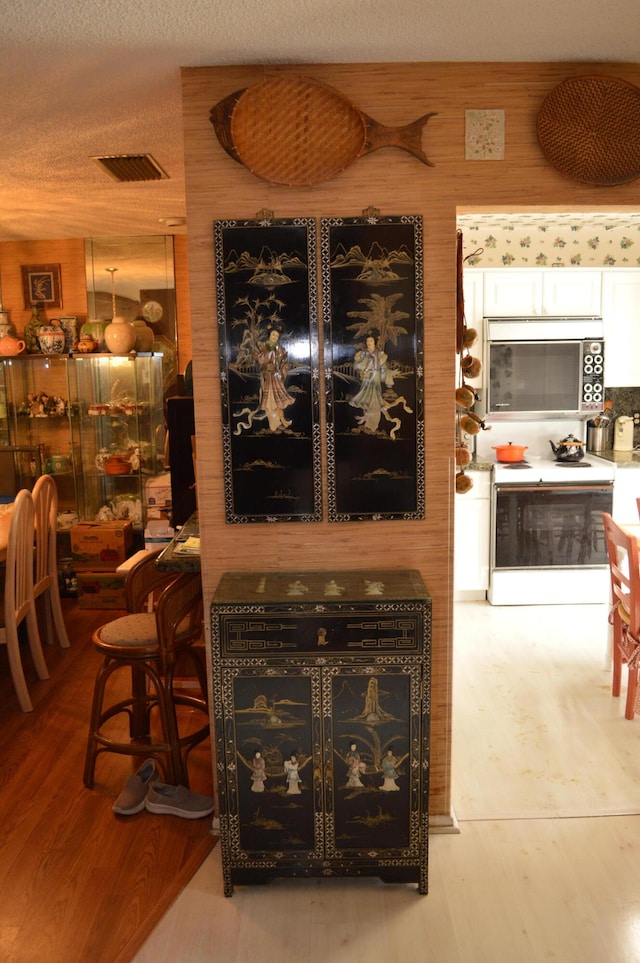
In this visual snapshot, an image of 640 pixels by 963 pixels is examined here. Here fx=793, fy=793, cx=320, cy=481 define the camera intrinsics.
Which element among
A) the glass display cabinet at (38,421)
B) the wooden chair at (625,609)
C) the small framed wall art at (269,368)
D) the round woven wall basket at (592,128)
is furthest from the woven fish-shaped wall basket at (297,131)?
the glass display cabinet at (38,421)

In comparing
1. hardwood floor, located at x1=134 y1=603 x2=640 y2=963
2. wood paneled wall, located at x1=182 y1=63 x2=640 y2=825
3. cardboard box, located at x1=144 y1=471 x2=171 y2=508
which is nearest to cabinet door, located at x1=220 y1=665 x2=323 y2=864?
hardwood floor, located at x1=134 y1=603 x2=640 y2=963

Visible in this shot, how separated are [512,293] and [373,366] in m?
2.91

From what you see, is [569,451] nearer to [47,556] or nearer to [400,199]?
[400,199]

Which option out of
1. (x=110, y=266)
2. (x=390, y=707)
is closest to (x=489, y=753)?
(x=390, y=707)

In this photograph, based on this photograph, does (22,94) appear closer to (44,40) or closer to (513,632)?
(44,40)

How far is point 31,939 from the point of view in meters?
A: 2.35

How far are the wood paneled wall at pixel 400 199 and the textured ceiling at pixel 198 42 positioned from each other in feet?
0.20

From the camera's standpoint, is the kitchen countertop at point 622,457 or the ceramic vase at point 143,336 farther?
the ceramic vase at point 143,336

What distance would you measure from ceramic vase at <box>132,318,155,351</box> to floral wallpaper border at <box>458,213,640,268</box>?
7.45 ft

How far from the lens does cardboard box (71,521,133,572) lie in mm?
5309

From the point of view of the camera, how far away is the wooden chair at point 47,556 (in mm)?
4468

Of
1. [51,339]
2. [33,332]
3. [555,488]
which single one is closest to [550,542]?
[555,488]

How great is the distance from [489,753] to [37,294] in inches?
172

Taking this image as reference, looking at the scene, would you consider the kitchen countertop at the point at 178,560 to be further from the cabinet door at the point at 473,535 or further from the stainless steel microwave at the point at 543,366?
the stainless steel microwave at the point at 543,366
